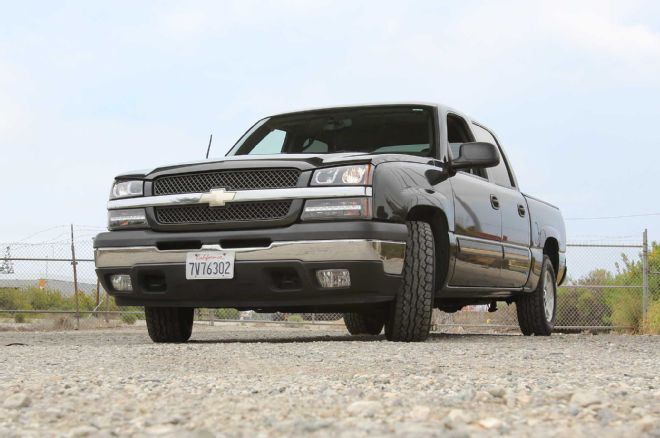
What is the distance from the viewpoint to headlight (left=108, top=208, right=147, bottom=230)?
6.89 metres

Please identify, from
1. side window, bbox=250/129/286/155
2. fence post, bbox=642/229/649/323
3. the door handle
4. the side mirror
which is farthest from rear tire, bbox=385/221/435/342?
fence post, bbox=642/229/649/323

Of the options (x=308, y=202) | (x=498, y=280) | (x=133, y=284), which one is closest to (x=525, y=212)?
(x=498, y=280)

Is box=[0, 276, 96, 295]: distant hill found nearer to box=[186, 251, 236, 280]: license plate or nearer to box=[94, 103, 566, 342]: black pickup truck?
box=[94, 103, 566, 342]: black pickup truck

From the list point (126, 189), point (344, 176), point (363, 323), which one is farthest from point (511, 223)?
point (126, 189)

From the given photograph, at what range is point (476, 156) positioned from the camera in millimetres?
7223

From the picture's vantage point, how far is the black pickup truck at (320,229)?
6277 millimetres

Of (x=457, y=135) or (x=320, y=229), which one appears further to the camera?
(x=457, y=135)

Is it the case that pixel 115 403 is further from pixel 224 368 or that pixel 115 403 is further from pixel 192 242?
pixel 192 242

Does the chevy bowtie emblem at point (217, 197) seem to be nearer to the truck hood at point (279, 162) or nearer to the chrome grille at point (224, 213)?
the chrome grille at point (224, 213)

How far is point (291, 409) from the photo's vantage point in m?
3.11

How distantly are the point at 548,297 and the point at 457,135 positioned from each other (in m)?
2.61

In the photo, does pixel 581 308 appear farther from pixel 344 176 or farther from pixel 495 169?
pixel 344 176

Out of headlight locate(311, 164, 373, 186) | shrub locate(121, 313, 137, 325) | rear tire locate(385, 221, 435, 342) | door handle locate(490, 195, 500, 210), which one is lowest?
shrub locate(121, 313, 137, 325)

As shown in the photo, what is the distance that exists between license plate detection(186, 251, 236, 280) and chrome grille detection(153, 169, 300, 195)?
1.55 feet
